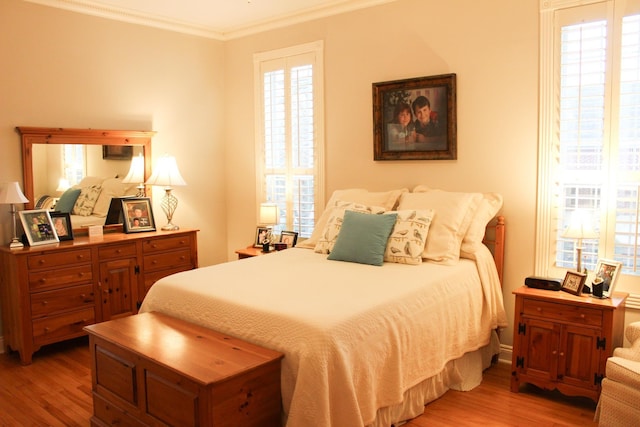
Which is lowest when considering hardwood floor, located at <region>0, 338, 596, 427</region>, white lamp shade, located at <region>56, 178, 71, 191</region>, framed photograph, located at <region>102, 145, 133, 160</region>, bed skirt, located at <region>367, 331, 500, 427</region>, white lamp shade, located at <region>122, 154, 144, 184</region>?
hardwood floor, located at <region>0, 338, 596, 427</region>

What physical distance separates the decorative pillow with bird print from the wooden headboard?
1.64ft

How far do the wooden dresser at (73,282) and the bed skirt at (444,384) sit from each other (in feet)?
8.66

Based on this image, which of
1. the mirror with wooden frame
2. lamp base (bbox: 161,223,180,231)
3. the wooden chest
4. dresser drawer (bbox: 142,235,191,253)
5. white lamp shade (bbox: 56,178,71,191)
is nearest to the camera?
the wooden chest

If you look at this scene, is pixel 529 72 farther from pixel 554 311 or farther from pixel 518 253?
pixel 554 311

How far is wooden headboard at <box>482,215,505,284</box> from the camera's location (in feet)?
12.0

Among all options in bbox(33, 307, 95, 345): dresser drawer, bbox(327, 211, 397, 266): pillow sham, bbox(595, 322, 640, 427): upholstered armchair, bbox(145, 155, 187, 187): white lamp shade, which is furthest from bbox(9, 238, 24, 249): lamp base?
bbox(595, 322, 640, 427): upholstered armchair

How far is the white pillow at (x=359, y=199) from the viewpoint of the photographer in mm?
3992

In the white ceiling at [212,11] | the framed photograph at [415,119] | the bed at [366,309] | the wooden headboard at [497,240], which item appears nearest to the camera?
the bed at [366,309]

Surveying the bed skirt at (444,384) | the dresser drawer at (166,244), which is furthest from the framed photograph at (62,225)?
the bed skirt at (444,384)

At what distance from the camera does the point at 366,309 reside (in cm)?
250

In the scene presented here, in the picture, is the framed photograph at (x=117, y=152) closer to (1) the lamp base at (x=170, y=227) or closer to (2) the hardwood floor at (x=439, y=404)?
(1) the lamp base at (x=170, y=227)

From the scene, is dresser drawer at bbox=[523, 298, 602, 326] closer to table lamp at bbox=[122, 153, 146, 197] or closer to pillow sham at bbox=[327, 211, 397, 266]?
pillow sham at bbox=[327, 211, 397, 266]

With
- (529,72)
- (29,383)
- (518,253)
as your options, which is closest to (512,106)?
(529,72)

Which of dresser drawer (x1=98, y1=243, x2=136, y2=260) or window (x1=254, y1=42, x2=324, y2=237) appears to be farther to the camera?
window (x1=254, y1=42, x2=324, y2=237)
